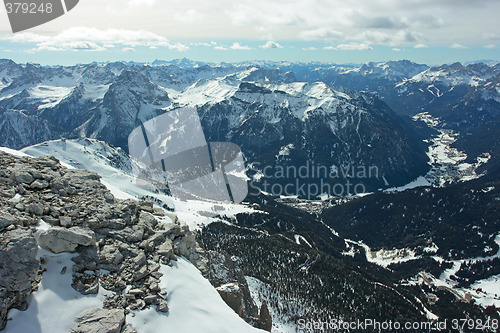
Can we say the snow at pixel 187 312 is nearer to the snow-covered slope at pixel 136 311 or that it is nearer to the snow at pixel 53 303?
the snow-covered slope at pixel 136 311

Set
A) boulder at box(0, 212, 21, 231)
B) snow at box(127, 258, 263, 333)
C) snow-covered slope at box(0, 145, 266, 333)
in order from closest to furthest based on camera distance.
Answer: snow-covered slope at box(0, 145, 266, 333)
boulder at box(0, 212, 21, 231)
snow at box(127, 258, 263, 333)

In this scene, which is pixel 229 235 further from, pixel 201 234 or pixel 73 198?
pixel 73 198

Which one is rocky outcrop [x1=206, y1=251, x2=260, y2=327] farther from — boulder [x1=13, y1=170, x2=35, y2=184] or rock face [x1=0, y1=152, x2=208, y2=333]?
boulder [x1=13, y1=170, x2=35, y2=184]

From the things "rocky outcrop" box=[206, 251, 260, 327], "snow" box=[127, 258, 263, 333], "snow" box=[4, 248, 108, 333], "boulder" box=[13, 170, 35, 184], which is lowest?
"rocky outcrop" box=[206, 251, 260, 327]

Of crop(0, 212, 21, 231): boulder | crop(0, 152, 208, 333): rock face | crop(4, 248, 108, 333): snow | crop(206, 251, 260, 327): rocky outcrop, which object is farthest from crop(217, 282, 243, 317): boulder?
crop(0, 212, 21, 231): boulder

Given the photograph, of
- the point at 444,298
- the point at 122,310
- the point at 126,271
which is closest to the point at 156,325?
the point at 122,310

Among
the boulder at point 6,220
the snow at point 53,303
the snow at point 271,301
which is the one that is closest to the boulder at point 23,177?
the boulder at point 6,220

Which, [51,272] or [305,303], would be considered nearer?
[51,272]
